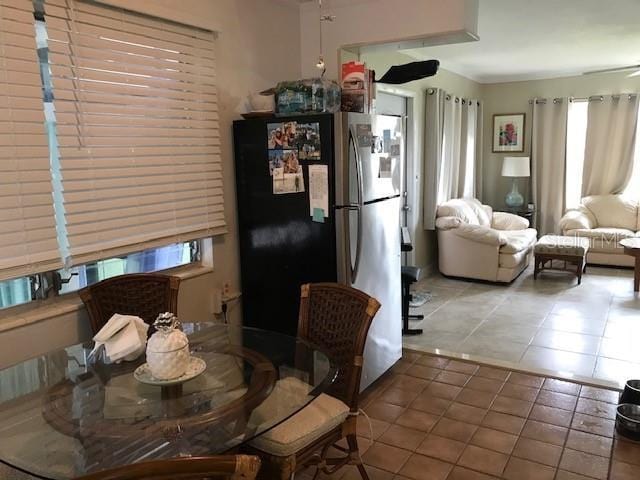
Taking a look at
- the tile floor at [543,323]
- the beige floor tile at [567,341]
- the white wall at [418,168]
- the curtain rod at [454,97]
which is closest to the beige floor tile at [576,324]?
the tile floor at [543,323]

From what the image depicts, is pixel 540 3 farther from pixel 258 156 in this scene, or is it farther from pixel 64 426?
pixel 64 426

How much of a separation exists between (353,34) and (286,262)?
1559 millimetres

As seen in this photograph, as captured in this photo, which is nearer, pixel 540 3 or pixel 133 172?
pixel 133 172

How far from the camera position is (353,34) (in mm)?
3434

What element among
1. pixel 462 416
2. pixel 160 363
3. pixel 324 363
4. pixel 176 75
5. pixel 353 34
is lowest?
pixel 462 416

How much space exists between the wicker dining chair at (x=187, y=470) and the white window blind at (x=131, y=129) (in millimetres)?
1511

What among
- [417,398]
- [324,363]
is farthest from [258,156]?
[417,398]

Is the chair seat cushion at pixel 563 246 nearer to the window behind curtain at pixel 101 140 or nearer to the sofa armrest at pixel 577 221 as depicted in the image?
the sofa armrest at pixel 577 221

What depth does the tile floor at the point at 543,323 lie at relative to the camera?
12.3ft

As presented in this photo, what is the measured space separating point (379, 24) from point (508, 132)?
17.2 feet

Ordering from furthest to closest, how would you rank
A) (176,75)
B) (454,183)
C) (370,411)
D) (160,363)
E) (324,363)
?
(454,183)
(370,411)
(176,75)
(324,363)
(160,363)

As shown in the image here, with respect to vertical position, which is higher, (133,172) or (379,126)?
(379,126)

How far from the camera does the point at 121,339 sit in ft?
6.19

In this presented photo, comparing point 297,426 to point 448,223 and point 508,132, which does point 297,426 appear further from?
point 508,132
